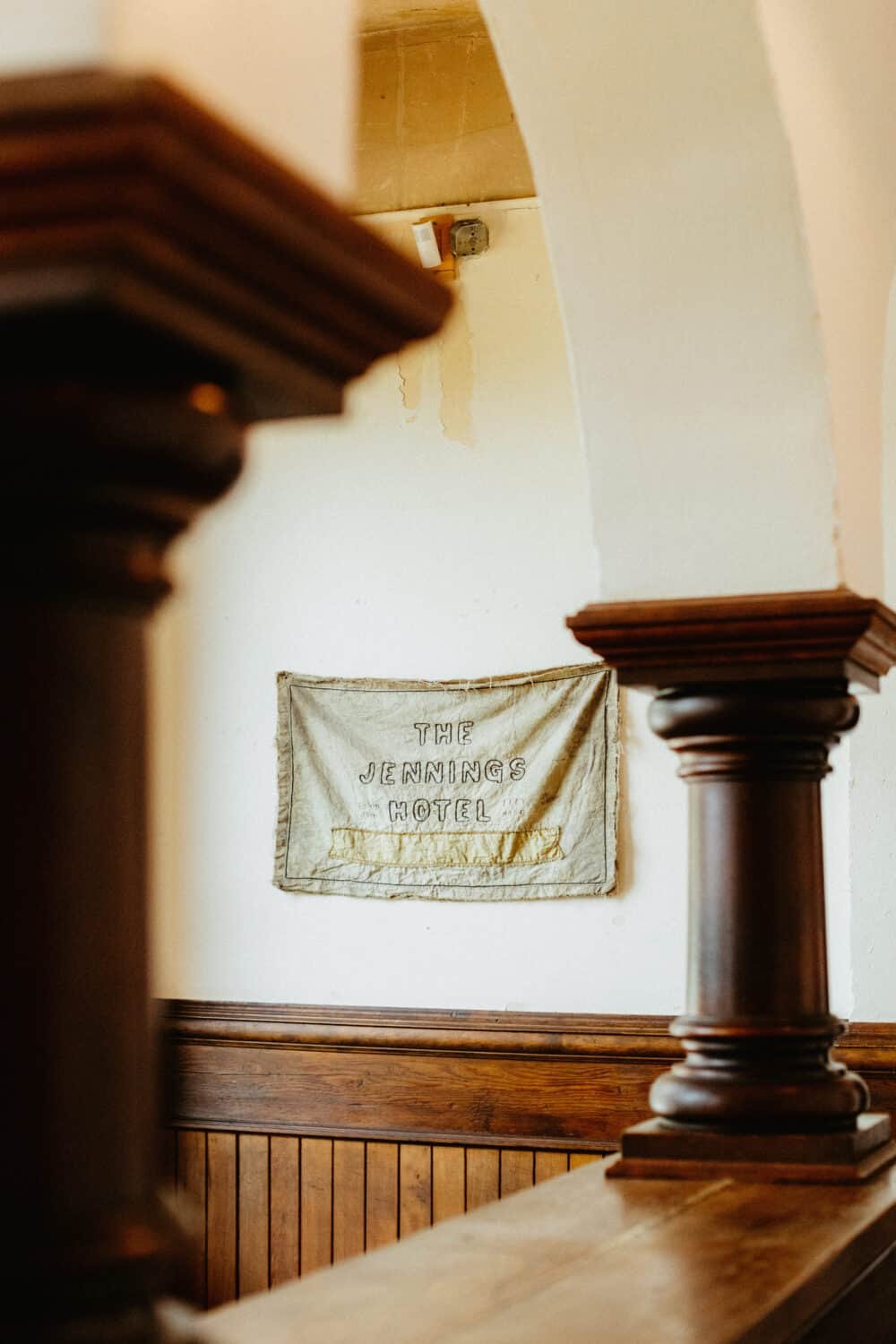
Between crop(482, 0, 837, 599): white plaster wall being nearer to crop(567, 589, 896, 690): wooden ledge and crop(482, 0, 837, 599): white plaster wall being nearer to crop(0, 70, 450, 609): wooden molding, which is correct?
crop(567, 589, 896, 690): wooden ledge

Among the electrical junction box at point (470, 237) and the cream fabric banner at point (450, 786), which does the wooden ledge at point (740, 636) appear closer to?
the cream fabric banner at point (450, 786)

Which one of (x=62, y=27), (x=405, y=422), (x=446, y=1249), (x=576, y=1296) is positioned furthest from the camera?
(x=405, y=422)

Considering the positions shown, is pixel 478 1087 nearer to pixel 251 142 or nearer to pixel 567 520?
pixel 567 520

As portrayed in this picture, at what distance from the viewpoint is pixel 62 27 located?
0.68m

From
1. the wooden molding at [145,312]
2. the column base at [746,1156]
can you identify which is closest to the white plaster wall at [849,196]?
the column base at [746,1156]

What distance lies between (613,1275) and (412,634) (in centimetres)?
376

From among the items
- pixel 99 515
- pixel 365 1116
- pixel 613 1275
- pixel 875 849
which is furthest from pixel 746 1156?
pixel 365 1116

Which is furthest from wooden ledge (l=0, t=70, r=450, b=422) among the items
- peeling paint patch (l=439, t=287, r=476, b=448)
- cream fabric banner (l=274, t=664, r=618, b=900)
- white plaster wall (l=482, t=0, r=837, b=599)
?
peeling paint patch (l=439, t=287, r=476, b=448)

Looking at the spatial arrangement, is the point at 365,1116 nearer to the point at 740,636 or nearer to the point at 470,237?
the point at 470,237

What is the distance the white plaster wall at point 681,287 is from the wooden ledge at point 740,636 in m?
0.06

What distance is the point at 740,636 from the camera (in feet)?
6.65

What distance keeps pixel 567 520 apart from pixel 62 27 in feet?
14.1

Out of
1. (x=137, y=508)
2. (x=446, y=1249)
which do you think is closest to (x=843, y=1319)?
(x=446, y=1249)

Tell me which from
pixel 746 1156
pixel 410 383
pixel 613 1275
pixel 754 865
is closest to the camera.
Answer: pixel 613 1275
